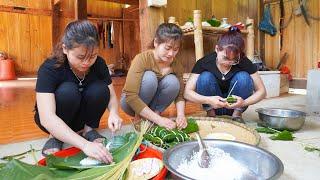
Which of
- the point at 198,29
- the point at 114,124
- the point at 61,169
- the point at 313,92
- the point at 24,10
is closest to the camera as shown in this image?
the point at 61,169

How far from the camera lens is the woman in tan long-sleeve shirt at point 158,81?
1662mm

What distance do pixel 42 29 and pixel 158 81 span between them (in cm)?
718

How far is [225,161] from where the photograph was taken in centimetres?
112

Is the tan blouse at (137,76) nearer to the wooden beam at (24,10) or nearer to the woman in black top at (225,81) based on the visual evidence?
the woman in black top at (225,81)

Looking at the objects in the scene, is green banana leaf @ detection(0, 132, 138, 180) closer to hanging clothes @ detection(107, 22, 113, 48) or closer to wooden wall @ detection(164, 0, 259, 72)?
wooden wall @ detection(164, 0, 259, 72)

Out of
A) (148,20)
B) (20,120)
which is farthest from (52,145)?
(148,20)

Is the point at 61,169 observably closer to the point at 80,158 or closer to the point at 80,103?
the point at 80,158

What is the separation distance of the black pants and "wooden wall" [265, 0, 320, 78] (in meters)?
3.68

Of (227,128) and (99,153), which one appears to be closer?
(99,153)

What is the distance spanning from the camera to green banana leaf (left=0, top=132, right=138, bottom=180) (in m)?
0.91

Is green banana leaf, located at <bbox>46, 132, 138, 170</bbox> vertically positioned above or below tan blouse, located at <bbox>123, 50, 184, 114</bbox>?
below

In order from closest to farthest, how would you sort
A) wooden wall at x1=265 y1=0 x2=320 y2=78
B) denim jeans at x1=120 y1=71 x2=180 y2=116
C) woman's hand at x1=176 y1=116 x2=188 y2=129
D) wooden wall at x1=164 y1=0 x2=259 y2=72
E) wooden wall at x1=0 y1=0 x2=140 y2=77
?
woman's hand at x1=176 y1=116 x2=188 y2=129, denim jeans at x1=120 y1=71 x2=180 y2=116, wooden wall at x1=164 y1=0 x2=259 y2=72, wooden wall at x1=265 y1=0 x2=320 y2=78, wooden wall at x1=0 y1=0 x2=140 y2=77

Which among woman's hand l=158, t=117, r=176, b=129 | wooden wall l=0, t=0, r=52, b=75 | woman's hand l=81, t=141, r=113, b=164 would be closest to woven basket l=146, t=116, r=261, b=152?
woman's hand l=158, t=117, r=176, b=129

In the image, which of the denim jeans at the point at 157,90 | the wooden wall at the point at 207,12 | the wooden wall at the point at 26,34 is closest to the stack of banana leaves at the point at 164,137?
the denim jeans at the point at 157,90
